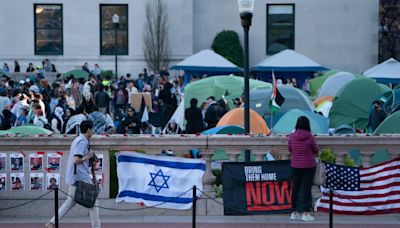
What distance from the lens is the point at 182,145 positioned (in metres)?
13.4

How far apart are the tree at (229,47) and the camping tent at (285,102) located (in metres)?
19.8

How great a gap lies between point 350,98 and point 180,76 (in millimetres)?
18111

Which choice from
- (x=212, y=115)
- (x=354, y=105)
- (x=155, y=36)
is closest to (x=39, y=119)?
(x=212, y=115)

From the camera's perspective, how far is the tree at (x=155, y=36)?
44.4m

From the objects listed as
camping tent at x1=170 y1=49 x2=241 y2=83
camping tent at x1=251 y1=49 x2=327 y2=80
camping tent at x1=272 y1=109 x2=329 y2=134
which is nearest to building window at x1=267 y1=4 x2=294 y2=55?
camping tent at x1=251 y1=49 x2=327 y2=80

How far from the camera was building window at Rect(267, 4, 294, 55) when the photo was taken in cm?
4716

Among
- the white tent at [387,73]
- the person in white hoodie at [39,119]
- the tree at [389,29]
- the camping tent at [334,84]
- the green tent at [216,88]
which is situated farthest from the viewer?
the tree at [389,29]

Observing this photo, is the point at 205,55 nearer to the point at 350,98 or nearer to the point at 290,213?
the point at 350,98

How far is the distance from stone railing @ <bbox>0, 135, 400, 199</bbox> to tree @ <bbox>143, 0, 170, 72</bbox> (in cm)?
3086

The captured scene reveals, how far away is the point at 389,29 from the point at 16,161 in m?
41.7

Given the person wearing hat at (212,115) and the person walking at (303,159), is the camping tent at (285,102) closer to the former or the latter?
the person wearing hat at (212,115)

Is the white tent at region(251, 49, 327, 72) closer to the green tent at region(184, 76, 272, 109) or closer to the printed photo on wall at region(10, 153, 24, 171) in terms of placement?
the green tent at region(184, 76, 272, 109)

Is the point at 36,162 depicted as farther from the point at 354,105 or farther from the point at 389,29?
the point at 389,29

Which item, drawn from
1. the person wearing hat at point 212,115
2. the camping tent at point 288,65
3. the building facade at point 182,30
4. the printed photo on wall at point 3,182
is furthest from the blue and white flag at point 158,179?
the building facade at point 182,30
